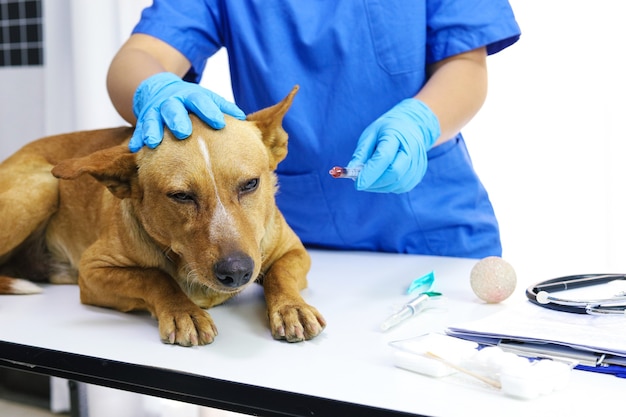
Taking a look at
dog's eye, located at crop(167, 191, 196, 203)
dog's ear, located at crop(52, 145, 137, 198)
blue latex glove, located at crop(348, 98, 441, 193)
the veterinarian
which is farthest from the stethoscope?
dog's ear, located at crop(52, 145, 137, 198)

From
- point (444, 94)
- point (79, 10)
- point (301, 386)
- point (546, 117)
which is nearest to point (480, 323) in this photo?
point (301, 386)

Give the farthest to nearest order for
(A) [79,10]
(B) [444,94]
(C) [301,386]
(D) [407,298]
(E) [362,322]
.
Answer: (A) [79,10]
(B) [444,94]
(D) [407,298]
(E) [362,322]
(C) [301,386]

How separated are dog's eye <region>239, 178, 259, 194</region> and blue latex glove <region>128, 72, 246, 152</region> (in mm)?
113

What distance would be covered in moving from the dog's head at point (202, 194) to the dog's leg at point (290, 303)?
A: 0.21ft

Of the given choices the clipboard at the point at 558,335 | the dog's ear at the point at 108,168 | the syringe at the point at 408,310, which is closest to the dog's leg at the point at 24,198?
the dog's ear at the point at 108,168

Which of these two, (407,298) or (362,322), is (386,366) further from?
(407,298)

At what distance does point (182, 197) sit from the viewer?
4.01 ft

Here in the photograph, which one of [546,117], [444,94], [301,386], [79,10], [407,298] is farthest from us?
[79,10]

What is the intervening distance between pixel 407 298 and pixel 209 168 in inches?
17.2

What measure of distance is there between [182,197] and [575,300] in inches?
26.7

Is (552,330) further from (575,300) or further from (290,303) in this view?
(290,303)

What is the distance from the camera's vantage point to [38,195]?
5.36 ft

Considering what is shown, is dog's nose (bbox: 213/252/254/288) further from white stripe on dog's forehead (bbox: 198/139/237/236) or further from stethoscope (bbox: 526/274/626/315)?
stethoscope (bbox: 526/274/626/315)

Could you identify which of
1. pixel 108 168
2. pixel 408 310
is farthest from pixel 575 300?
pixel 108 168
